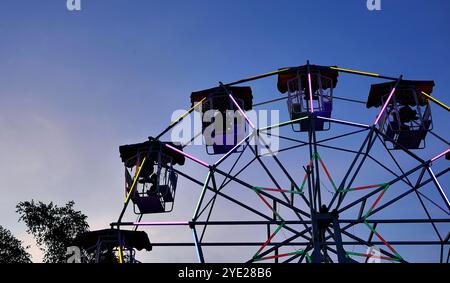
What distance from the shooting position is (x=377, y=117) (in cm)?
2011

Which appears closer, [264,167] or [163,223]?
[163,223]

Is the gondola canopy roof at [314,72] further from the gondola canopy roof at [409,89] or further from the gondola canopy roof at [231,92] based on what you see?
the gondola canopy roof at [409,89]

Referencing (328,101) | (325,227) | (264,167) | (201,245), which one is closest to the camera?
(325,227)

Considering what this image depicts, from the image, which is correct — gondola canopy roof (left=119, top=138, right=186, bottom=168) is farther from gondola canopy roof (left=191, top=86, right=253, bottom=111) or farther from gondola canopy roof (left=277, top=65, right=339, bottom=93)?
gondola canopy roof (left=277, top=65, right=339, bottom=93)

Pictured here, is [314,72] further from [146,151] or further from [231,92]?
[146,151]

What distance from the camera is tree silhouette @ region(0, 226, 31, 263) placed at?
3164 cm

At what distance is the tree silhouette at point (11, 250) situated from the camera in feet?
104

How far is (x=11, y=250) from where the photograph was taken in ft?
105

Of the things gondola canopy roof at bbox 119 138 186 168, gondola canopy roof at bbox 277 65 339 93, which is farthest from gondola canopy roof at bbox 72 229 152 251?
gondola canopy roof at bbox 277 65 339 93

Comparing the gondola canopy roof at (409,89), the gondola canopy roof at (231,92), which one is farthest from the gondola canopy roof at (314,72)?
the gondola canopy roof at (409,89)

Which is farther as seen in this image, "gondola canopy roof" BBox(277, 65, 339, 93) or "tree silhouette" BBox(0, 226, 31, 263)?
"tree silhouette" BBox(0, 226, 31, 263)
